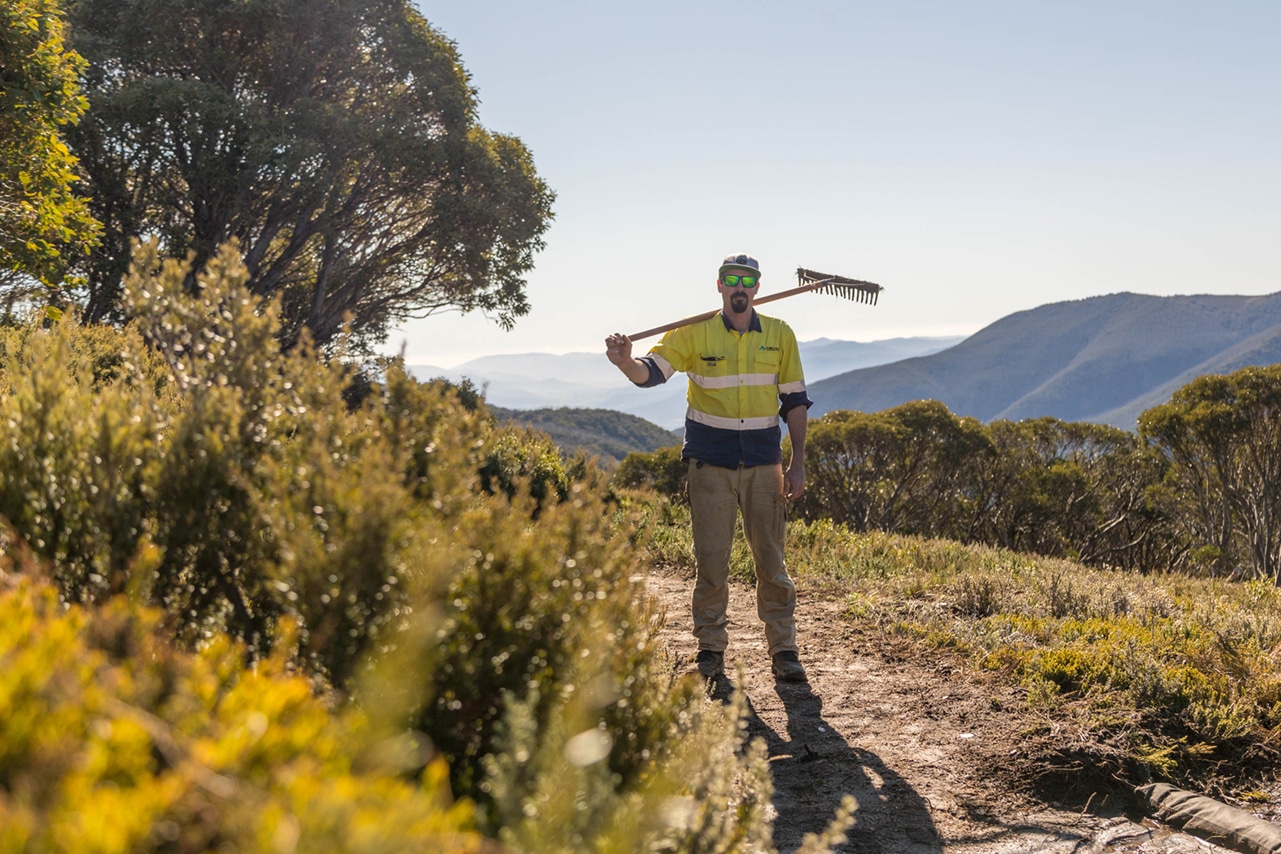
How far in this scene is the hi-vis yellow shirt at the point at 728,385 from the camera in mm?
5473

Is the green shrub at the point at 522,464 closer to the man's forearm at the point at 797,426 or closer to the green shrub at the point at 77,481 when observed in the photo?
the man's forearm at the point at 797,426

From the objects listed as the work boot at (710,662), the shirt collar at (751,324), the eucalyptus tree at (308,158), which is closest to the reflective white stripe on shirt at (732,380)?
the shirt collar at (751,324)

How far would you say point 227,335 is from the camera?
9.14 feet

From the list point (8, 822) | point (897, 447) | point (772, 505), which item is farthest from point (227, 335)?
point (897, 447)

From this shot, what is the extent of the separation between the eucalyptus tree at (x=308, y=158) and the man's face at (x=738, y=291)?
14.1 metres

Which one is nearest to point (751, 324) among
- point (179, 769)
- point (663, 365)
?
point (663, 365)

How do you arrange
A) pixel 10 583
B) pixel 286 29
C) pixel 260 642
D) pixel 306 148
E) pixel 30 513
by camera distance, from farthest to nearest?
pixel 286 29
pixel 306 148
pixel 260 642
pixel 30 513
pixel 10 583

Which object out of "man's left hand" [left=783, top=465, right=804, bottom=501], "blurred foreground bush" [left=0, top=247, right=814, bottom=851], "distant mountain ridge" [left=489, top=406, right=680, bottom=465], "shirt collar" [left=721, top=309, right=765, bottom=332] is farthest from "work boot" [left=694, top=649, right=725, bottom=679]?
"distant mountain ridge" [left=489, top=406, right=680, bottom=465]

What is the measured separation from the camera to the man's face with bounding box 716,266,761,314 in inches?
216

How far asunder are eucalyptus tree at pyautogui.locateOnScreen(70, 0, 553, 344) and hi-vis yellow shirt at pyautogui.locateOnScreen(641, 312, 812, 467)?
14.0 meters

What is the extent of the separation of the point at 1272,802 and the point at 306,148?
17.8 meters

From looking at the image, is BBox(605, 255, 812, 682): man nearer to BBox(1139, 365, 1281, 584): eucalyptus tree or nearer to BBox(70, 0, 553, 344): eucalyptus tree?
BBox(70, 0, 553, 344): eucalyptus tree

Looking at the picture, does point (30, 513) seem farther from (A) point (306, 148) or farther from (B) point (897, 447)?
(B) point (897, 447)

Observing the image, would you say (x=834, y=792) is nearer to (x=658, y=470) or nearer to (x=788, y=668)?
(x=788, y=668)
